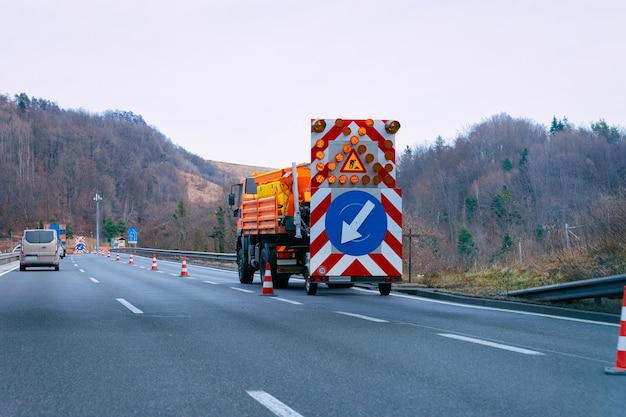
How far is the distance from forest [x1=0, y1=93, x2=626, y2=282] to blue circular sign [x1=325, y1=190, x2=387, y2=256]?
13.1 feet

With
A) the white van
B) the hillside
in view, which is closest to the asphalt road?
the white van

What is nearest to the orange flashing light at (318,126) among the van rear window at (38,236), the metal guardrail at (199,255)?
the metal guardrail at (199,255)

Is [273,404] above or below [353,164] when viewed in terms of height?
below

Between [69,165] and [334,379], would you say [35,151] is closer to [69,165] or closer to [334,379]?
[69,165]

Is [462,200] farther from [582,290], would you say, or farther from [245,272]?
[582,290]

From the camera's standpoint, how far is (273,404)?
591 cm

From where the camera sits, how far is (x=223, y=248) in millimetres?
58594

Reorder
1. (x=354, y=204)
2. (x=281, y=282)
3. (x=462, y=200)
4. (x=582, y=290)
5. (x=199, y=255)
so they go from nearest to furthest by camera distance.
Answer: (x=582, y=290) < (x=354, y=204) < (x=281, y=282) < (x=199, y=255) < (x=462, y=200)

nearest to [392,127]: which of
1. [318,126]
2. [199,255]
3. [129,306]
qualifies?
[318,126]

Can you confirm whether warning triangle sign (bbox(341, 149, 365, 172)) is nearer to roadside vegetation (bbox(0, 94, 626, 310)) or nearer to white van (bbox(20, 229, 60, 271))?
roadside vegetation (bbox(0, 94, 626, 310))

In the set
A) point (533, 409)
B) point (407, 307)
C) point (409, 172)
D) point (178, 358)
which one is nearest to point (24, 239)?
point (407, 307)

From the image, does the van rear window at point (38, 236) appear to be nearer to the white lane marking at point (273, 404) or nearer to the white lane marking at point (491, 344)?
the white lane marking at point (491, 344)

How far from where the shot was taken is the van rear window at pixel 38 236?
3678cm

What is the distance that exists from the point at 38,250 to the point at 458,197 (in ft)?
259
